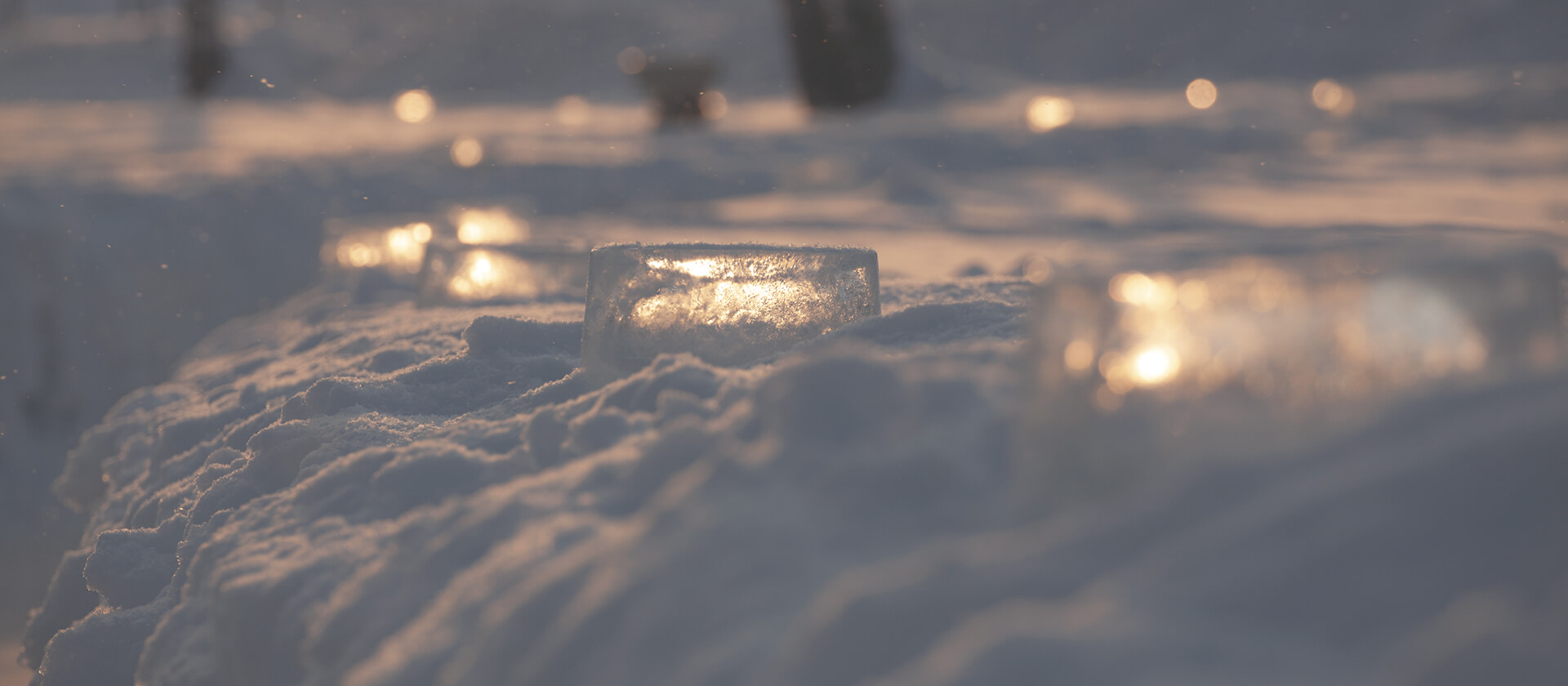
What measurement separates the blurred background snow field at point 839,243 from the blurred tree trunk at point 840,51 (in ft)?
2.37

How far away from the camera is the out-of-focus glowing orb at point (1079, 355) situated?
1.05 m

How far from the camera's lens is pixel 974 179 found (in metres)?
9.17

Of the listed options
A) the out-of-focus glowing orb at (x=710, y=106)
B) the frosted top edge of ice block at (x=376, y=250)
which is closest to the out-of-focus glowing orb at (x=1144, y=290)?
the frosted top edge of ice block at (x=376, y=250)

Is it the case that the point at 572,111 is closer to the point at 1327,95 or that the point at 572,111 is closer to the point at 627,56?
the point at 627,56

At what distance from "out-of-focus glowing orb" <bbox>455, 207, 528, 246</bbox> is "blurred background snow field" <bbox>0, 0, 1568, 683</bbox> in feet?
1.23

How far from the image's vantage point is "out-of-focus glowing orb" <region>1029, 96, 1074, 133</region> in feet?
40.5

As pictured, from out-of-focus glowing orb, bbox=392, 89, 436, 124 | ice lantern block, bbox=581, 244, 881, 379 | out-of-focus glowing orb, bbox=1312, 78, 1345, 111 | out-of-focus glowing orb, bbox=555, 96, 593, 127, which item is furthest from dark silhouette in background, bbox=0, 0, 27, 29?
ice lantern block, bbox=581, 244, 881, 379

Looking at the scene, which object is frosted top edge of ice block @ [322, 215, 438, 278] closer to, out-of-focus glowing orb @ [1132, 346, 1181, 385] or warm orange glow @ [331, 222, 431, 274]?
warm orange glow @ [331, 222, 431, 274]

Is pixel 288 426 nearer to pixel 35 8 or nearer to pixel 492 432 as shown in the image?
pixel 492 432

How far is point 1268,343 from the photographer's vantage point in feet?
3.38

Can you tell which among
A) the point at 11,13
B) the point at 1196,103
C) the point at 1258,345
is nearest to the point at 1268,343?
the point at 1258,345

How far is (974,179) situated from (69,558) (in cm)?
758

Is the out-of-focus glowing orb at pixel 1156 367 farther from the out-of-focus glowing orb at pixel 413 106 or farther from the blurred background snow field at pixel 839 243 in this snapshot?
the out-of-focus glowing orb at pixel 413 106

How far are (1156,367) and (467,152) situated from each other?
1082cm
